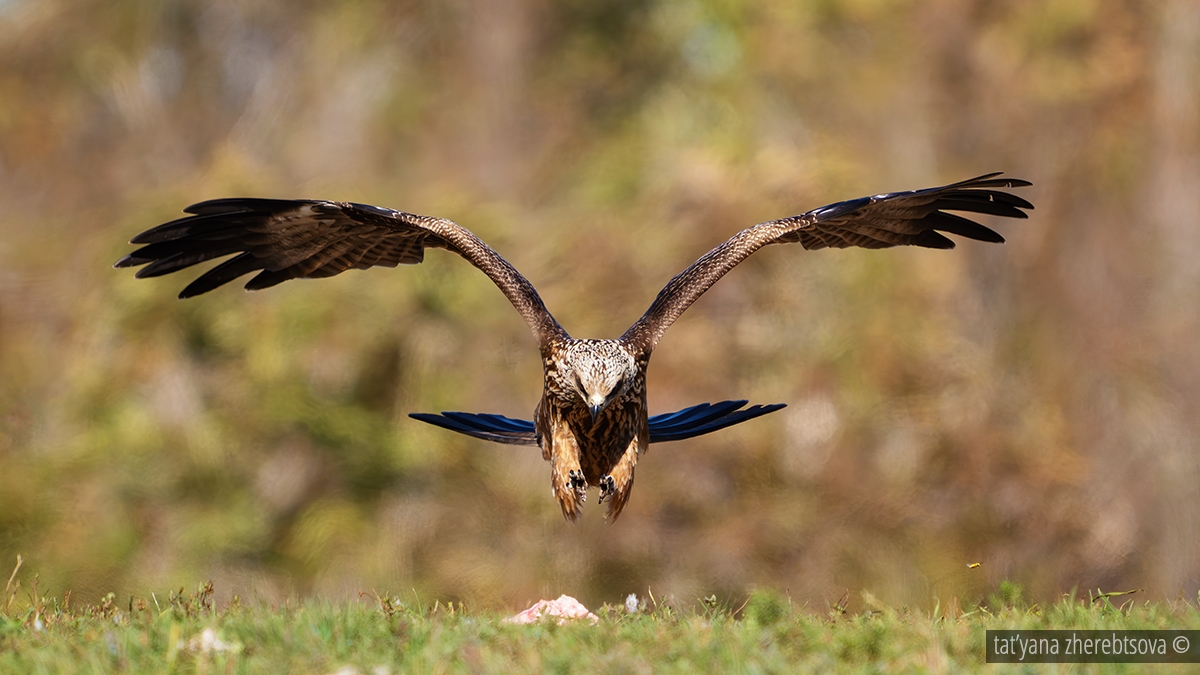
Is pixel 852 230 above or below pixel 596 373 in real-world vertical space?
above

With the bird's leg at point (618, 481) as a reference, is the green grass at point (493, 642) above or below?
below

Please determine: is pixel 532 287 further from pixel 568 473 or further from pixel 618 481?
pixel 618 481

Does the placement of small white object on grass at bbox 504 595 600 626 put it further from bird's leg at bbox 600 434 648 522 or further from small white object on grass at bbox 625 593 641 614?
bird's leg at bbox 600 434 648 522

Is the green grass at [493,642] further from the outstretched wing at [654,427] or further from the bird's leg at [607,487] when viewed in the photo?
the outstretched wing at [654,427]

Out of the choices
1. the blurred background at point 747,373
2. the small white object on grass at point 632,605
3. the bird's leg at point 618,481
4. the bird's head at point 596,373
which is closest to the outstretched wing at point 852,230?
the bird's head at point 596,373

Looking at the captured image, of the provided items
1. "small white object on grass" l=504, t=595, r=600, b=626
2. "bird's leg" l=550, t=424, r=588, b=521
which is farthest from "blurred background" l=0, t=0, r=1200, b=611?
"small white object on grass" l=504, t=595, r=600, b=626

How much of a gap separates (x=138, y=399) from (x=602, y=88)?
53.3 feet

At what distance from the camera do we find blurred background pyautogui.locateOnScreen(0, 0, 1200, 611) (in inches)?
679

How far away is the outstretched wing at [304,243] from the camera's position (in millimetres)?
7672

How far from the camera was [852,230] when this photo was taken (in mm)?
8641

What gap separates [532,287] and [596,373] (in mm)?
1197

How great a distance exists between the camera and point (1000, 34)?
2231cm

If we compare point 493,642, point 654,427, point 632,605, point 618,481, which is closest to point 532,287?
point 618,481

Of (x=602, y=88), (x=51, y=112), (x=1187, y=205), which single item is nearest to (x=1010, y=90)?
(x=1187, y=205)
